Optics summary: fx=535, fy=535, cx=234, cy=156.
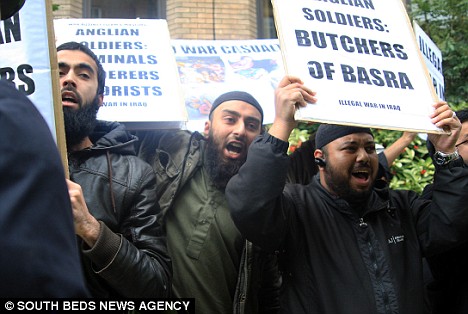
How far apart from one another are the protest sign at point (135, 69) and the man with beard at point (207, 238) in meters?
0.27

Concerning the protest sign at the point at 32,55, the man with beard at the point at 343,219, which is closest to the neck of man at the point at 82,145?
the protest sign at the point at 32,55

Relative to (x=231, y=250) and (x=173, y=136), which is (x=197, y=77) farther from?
(x=231, y=250)

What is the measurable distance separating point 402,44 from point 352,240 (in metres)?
0.98

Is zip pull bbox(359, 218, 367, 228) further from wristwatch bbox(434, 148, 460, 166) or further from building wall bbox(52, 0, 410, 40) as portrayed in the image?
building wall bbox(52, 0, 410, 40)

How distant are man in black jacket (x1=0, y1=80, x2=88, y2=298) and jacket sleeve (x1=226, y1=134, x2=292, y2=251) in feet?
4.04

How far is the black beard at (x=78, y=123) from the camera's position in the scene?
7.95 feet

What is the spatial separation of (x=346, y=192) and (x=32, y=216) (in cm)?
173

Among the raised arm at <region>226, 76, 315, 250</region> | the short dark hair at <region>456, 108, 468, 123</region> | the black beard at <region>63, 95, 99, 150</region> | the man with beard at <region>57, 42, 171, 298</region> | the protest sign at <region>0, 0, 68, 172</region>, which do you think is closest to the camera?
the protest sign at <region>0, 0, 68, 172</region>

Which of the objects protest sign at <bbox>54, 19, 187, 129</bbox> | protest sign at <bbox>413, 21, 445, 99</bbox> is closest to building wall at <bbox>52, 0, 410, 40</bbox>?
protest sign at <bbox>54, 19, 187, 129</bbox>

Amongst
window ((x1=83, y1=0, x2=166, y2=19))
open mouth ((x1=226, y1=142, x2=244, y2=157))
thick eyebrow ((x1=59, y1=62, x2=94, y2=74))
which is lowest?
open mouth ((x1=226, y1=142, x2=244, y2=157))

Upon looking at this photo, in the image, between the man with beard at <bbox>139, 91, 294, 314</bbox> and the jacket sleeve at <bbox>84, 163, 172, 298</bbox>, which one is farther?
the man with beard at <bbox>139, 91, 294, 314</bbox>

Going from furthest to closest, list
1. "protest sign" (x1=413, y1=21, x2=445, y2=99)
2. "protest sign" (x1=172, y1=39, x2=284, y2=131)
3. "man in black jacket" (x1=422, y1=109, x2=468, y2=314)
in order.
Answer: "protest sign" (x1=172, y1=39, x2=284, y2=131) → "protest sign" (x1=413, y1=21, x2=445, y2=99) → "man in black jacket" (x1=422, y1=109, x2=468, y2=314)

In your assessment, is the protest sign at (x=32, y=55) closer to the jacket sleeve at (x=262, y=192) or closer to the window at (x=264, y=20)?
the jacket sleeve at (x=262, y=192)

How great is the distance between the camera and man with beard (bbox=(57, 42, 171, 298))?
1.98 m
